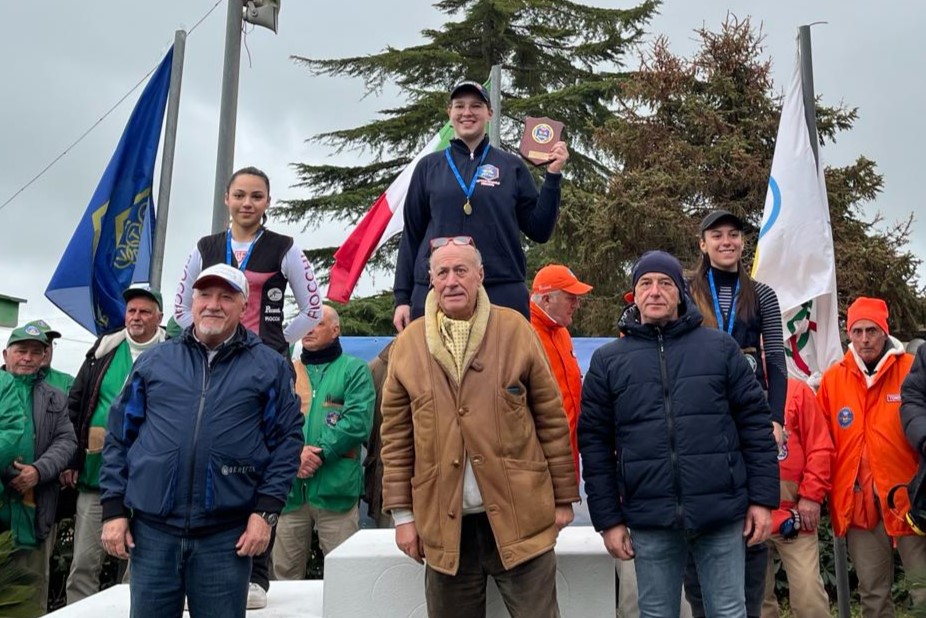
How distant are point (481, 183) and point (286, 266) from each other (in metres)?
1.06

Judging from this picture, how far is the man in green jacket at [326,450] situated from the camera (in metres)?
6.28

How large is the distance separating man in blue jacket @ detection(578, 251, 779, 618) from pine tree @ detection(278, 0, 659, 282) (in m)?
15.0

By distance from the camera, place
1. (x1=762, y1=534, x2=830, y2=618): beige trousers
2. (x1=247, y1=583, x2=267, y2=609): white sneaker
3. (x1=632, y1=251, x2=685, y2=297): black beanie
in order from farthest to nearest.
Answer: (x1=762, y1=534, x2=830, y2=618): beige trousers
(x1=247, y1=583, x2=267, y2=609): white sneaker
(x1=632, y1=251, x2=685, y2=297): black beanie

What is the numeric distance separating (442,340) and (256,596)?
1.94 metres

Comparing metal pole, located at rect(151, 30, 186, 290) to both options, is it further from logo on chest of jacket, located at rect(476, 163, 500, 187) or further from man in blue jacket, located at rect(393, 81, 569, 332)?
logo on chest of jacket, located at rect(476, 163, 500, 187)

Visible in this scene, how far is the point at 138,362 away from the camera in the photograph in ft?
12.6

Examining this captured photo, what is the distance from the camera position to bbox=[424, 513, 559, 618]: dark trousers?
3586mm

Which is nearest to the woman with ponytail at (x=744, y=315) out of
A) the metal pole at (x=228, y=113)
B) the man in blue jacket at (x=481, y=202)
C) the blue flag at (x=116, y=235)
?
the man in blue jacket at (x=481, y=202)

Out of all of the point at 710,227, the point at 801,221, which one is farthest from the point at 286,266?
the point at 801,221

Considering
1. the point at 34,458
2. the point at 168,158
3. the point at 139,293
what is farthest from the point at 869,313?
the point at 168,158

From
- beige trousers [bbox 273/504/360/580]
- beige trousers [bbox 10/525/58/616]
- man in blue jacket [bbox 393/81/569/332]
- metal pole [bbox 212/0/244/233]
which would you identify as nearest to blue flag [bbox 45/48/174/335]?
metal pole [bbox 212/0/244/233]

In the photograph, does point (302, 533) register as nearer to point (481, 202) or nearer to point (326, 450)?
point (326, 450)

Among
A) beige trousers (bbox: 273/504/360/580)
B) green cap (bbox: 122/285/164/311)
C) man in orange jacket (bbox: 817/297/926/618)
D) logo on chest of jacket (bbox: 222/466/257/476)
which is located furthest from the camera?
→ beige trousers (bbox: 273/504/360/580)

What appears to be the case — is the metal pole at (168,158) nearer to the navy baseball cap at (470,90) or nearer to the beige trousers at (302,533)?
the beige trousers at (302,533)
